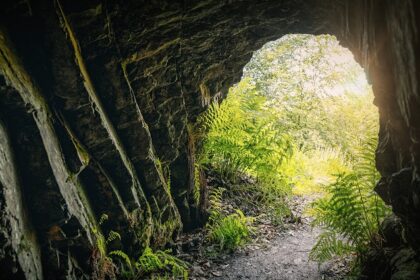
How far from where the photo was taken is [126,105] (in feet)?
13.4

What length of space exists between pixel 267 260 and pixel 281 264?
24 centimetres

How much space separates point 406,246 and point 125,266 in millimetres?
3302

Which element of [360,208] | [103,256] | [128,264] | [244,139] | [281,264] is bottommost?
[281,264]

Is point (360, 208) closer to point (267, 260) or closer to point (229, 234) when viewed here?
point (267, 260)

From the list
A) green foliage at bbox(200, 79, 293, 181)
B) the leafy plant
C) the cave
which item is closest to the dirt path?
the leafy plant

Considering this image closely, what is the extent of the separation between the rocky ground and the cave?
2.05 feet

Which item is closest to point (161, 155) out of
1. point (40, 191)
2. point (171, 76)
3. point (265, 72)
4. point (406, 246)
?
point (171, 76)

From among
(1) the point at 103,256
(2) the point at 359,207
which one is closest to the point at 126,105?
(1) the point at 103,256

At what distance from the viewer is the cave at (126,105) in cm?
263

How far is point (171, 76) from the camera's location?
15.3ft

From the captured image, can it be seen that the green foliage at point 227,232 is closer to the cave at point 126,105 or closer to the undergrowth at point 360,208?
the cave at point 126,105

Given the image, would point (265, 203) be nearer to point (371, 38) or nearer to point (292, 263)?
point (292, 263)

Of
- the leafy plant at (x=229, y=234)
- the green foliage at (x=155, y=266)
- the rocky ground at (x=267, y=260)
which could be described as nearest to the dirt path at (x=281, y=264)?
the rocky ground at (x=267, y=260)

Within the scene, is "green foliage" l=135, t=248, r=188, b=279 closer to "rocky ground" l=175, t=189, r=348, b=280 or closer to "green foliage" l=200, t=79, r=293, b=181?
"rocky ground" l=175, t=189, r=348, b=280
